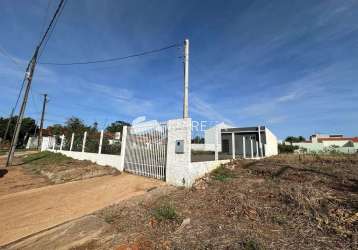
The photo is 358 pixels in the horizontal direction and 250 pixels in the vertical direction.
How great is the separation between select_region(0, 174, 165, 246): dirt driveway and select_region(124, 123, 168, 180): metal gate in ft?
1.33

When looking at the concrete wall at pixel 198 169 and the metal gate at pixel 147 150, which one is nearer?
the concrete wall at pixel 198 169

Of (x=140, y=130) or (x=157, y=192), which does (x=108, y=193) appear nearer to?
(x=157, y=192)

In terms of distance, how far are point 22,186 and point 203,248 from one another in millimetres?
8121

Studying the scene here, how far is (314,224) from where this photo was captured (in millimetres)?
3316

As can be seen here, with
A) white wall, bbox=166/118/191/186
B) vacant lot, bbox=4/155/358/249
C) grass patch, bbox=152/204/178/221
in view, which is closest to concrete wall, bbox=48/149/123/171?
white wall, bbox=166/118/191/186

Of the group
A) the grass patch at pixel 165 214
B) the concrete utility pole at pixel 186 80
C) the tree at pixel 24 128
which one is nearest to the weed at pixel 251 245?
the grass patch at pixel 165 214

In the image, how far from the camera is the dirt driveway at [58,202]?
160 inches

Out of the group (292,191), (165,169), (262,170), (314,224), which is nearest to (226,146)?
(262,170)

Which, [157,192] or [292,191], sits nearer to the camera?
[292,191]

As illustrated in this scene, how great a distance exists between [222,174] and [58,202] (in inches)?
203

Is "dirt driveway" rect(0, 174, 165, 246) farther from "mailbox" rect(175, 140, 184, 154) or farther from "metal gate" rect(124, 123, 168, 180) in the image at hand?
Answer: "mailbox" rect(175, 140, 184, 154)

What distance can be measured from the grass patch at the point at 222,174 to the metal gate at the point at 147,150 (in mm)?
1845

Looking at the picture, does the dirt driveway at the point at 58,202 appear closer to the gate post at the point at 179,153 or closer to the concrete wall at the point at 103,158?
the gate post at the point at 179,153

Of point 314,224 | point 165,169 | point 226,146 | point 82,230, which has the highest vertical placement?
point 226,146
